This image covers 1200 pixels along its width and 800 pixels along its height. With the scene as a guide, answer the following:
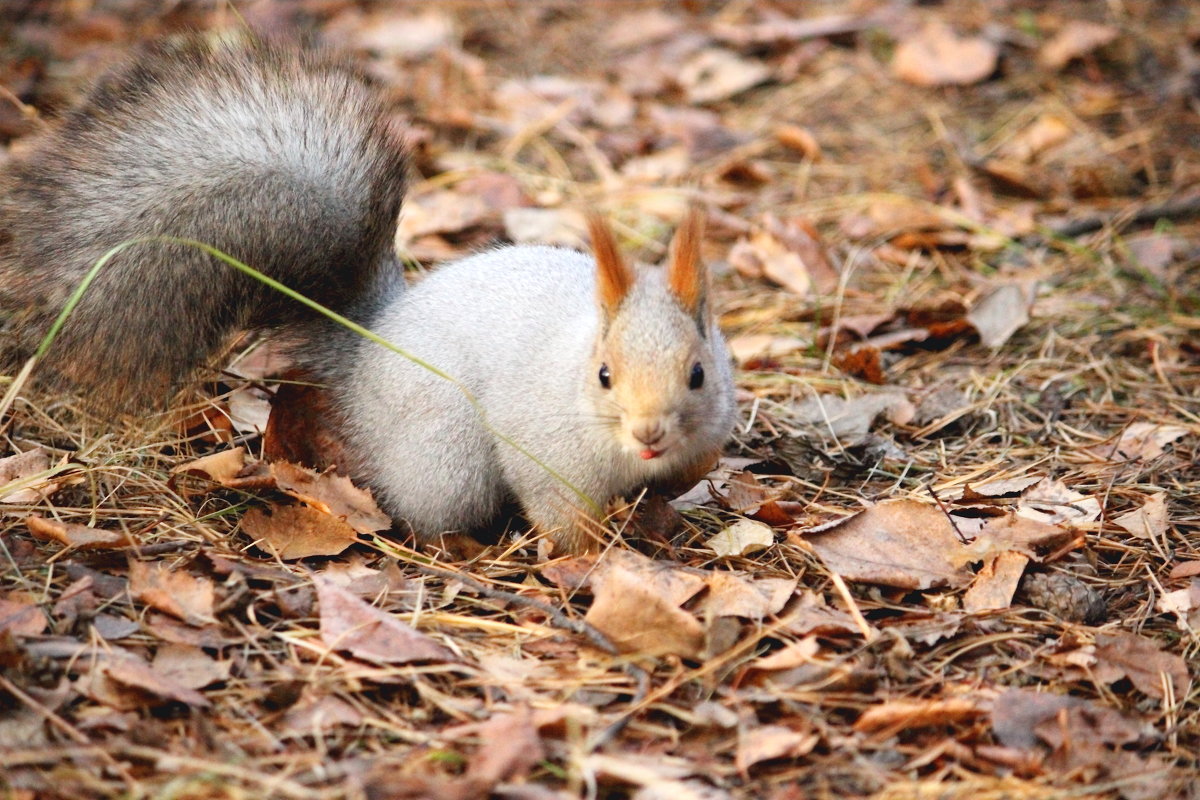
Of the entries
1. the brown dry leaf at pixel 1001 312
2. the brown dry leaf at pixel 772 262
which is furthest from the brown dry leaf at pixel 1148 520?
the brown dry leaf at pixel 772 262

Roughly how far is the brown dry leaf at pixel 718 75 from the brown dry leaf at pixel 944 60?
0.57m

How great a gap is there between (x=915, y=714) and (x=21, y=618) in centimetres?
144

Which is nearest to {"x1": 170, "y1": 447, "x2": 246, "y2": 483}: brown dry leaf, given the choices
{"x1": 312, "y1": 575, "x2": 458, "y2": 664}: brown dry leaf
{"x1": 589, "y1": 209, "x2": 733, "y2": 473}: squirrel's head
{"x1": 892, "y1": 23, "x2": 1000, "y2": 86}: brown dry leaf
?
{"x1": 312, "y1": 575, "x2": 458, "y2": 664}: brown dry leaf

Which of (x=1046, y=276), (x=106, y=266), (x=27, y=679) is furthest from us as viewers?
(x=1046, y=276)

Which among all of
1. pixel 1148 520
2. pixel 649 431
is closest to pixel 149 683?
pixel 649 431

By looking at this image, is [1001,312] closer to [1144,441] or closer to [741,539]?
[1144,441]

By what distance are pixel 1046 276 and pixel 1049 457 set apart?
1.05 metres

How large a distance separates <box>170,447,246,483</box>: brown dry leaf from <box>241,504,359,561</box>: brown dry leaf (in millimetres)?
156

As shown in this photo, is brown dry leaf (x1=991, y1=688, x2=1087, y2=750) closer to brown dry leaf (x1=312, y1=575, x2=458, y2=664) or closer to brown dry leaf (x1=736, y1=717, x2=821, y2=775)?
brown dry leaf (x1=736, y1=717, x2=821, y2=775)

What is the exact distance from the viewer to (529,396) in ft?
8.36

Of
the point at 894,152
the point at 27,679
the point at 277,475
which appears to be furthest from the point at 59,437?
the point at 894,152

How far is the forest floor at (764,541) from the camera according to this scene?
1.82m

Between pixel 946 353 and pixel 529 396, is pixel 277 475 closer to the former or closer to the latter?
pixel 529 396

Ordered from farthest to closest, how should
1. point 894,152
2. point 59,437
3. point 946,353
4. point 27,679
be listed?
point 894,152, point 946,353, point 59,437, point 27,679
